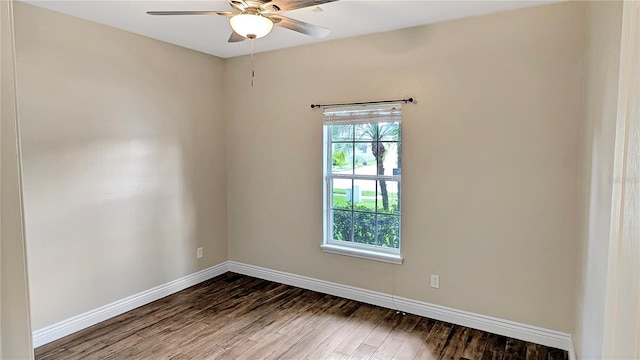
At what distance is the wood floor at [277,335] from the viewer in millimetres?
2764

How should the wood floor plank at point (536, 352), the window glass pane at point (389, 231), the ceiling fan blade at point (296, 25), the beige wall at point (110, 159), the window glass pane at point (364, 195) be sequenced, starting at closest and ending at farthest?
the ceiling fan blade at point (296, 25) → the wood floor plank at point (536, 352) → the beige wall at point (110, 159) → the window glass pane at point (389, 231) → the window glass pane at point (364, 195)

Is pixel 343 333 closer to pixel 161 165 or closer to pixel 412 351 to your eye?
pixel 412 351

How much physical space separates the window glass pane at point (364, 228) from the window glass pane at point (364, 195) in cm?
6

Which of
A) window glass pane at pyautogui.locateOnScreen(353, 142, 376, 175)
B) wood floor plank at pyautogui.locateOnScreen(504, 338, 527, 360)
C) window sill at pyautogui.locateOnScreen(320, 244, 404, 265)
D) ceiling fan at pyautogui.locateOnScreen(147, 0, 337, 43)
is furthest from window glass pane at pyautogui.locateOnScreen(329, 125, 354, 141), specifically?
wood floor plank at pyautogui.locateOnScreen(504, 338, 527, 360)

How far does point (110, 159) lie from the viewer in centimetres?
327

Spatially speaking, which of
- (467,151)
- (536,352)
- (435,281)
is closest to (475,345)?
(536,352)

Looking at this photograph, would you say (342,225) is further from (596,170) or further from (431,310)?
(596,170)

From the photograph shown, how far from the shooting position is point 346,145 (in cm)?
377

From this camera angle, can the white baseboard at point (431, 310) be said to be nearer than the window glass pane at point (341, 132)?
Yes

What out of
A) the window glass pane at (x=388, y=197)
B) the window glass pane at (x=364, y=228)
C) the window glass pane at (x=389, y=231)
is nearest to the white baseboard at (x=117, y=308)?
the window glass pane at (x=364, y=228)

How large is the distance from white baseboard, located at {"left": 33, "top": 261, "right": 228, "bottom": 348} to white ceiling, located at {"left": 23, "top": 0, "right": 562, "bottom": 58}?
2.44 metres

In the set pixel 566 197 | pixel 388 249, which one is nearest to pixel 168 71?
pixel 388 249

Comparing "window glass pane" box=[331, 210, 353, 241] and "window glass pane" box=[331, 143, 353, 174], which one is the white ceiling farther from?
"window glass pane" box=[331, 210, 353, 241]

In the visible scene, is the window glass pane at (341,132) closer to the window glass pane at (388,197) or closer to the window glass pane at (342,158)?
the window glass pane at (342,158)
